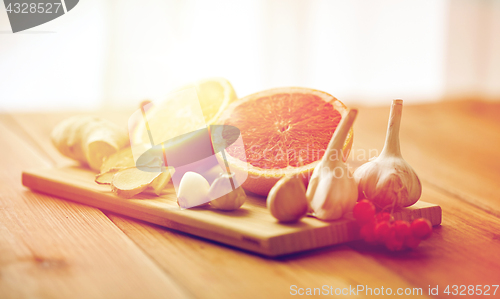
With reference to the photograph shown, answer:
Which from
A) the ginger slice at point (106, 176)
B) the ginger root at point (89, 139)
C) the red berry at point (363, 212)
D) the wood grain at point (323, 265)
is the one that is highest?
the ginger root at point (89, 139)

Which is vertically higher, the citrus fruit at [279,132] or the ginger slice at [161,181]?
the citrus fruit at [279,132]

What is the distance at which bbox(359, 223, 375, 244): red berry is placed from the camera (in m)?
0.65

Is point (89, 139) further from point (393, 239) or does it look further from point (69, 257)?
point (393, 239)

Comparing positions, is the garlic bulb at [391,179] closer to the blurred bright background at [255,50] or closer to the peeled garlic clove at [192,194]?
the peeled garlic clove at [192,194]

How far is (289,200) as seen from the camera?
66 cm

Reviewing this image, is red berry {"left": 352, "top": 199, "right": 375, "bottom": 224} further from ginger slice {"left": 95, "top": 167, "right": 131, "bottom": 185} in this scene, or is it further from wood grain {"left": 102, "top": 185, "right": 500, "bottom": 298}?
ginger slice {"left": 95, "top": 167, "right": 131, "bottom": 185}

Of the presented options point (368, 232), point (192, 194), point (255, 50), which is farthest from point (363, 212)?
point (255, 50)

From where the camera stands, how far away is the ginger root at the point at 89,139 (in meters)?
1.10

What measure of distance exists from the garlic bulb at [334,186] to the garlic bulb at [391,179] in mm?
79

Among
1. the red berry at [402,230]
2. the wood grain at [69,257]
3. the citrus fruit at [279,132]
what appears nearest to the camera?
the wood grain at [69,257]

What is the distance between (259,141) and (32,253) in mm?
508

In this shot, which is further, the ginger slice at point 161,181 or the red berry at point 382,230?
the ginger slice at point 161,181

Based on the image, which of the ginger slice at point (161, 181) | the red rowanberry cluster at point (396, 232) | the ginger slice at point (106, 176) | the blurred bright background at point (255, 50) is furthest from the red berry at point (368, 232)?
the blurred bright background at point (255, 50)

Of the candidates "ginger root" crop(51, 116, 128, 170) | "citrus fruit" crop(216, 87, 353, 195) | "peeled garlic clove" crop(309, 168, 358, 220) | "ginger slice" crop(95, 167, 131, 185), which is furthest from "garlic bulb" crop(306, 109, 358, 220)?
"ginger root" crop(51, 116, 128, 170)
